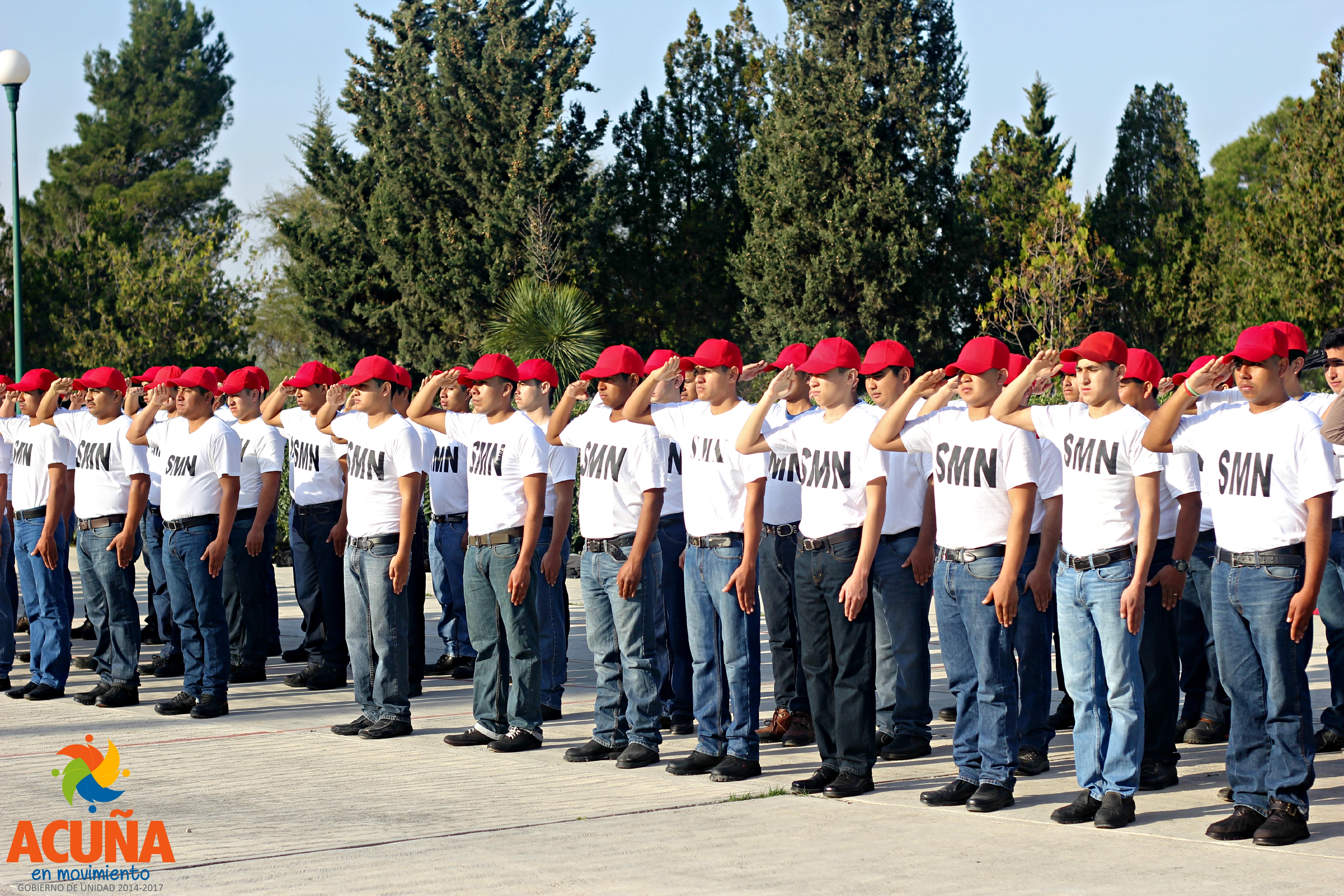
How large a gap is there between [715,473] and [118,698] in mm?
4796

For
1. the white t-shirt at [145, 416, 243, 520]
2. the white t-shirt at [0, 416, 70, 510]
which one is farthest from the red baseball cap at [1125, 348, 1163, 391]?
the white t-shirt at [0, 416, 70, 510]

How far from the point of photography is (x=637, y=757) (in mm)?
7684

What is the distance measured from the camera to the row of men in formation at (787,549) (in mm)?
6109

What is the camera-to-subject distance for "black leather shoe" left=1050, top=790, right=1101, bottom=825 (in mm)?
6238

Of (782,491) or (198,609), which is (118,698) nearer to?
(198,609)

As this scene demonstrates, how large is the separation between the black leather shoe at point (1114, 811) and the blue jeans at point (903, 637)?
1521 mm

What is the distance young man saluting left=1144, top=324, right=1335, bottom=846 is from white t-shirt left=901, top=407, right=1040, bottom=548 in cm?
62

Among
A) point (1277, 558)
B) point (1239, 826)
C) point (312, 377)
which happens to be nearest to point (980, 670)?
point (1239, 826)

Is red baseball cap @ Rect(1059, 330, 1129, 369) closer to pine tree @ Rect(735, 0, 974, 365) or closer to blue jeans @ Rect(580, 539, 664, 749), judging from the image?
blue jeans @ Rect(580, 539, 664, 749)

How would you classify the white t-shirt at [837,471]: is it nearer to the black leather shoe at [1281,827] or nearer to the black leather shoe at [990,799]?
the black leather shoe at [990,799]

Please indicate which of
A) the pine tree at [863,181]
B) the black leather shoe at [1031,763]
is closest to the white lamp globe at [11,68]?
the black leather shoe at [1031,763]

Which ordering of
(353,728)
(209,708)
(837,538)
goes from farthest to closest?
(209,708) → (353,728) → (837,538)

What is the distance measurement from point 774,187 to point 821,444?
27.4 metres

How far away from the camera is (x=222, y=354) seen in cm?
4344
